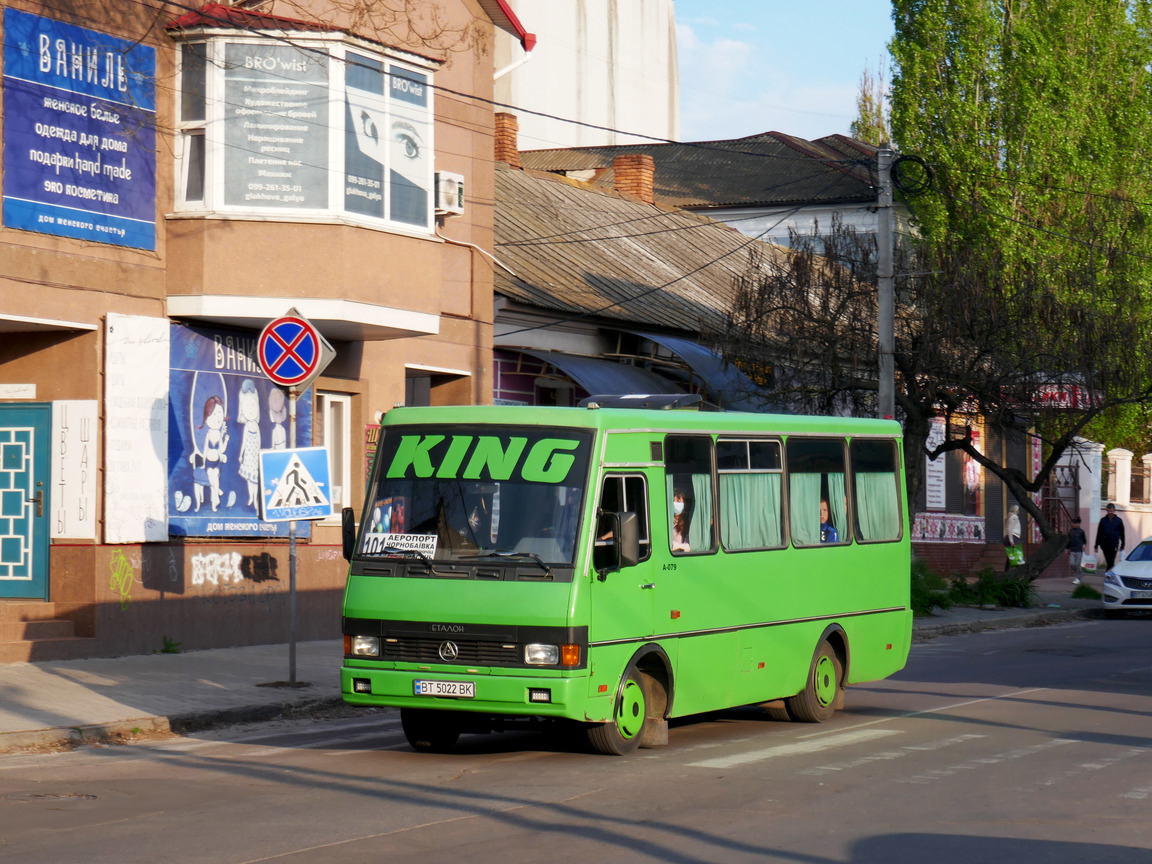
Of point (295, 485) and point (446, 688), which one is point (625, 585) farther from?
point (295, 485)

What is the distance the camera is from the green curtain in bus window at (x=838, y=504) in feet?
44.9

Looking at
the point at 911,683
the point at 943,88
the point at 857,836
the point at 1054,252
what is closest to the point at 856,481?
the point at 911,683

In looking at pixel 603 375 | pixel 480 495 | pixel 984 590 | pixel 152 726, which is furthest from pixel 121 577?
pixel 984 590

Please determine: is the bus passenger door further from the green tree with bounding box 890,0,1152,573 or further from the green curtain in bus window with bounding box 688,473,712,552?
the green tree with bounding box 890,0,1152,573

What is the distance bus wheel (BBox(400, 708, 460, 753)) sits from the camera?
11.0 meters

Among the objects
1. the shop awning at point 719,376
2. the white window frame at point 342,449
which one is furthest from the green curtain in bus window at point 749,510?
the shop awning at point 719,376

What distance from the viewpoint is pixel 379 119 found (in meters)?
18.4

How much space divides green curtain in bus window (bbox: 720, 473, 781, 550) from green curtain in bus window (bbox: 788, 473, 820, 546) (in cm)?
25

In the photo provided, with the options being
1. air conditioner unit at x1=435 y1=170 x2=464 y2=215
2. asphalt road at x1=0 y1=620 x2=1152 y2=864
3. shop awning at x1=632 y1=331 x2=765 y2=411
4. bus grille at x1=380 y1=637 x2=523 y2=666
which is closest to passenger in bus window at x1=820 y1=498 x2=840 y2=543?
asphalt road at x1=0 y1=620 x2=1152 y2=864

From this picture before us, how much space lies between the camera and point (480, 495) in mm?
10648

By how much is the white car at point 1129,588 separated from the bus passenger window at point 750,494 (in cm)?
1751

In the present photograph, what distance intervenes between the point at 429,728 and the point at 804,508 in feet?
12.9

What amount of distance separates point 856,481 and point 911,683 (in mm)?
3446

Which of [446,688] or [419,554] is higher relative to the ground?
[419,554]
